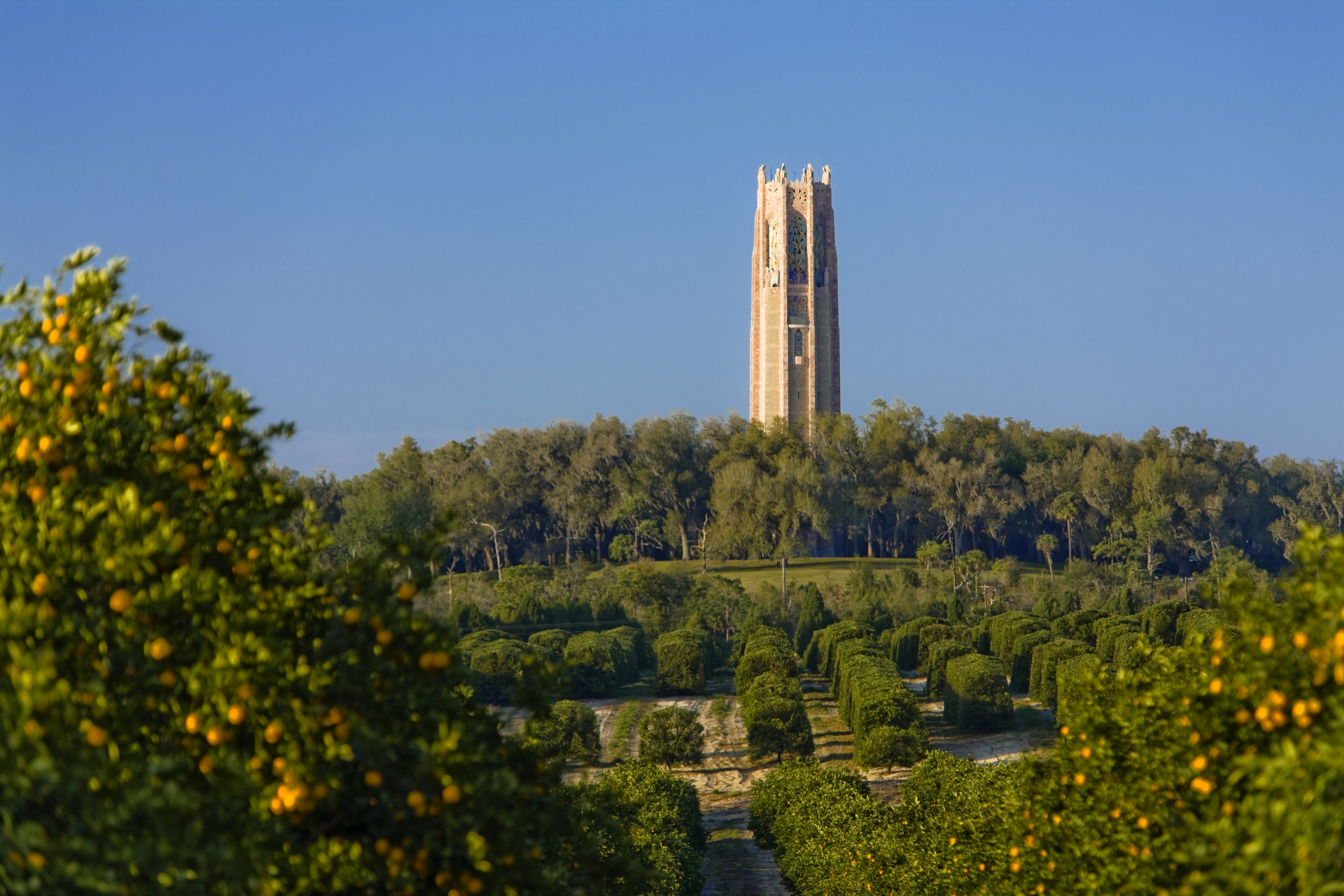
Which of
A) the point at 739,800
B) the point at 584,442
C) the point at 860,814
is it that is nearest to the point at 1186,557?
the point at 584,442

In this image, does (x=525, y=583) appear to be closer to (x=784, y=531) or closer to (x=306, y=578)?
(x=784, y=531)

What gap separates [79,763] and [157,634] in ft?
1.97

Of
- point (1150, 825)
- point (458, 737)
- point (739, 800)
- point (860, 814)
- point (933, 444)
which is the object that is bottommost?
point (739, 800)

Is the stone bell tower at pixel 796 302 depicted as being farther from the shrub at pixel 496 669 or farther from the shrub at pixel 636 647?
the shrub at pixel 496 669

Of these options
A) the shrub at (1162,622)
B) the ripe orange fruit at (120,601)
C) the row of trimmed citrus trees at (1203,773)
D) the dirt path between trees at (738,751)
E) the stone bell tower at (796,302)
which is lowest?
the dirt path between trees at (738,751)

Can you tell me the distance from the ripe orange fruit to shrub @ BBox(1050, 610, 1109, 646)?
136ft

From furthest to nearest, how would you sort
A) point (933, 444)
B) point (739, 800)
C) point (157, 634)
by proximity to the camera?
point (933, 444) → point (739, 800) → point (157, 634)

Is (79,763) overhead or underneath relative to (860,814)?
overhead

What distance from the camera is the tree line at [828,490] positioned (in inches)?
2955

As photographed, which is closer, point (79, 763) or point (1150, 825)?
point (79, 763)

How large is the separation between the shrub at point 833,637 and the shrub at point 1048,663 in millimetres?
6329

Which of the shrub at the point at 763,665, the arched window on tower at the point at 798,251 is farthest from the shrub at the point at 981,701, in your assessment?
the arched window on tower at the point at 798,251

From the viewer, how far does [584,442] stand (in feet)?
270

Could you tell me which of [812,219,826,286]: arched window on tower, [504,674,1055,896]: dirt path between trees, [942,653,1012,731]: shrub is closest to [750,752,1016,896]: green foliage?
[504,674,1055,896]: dirt path between trees
